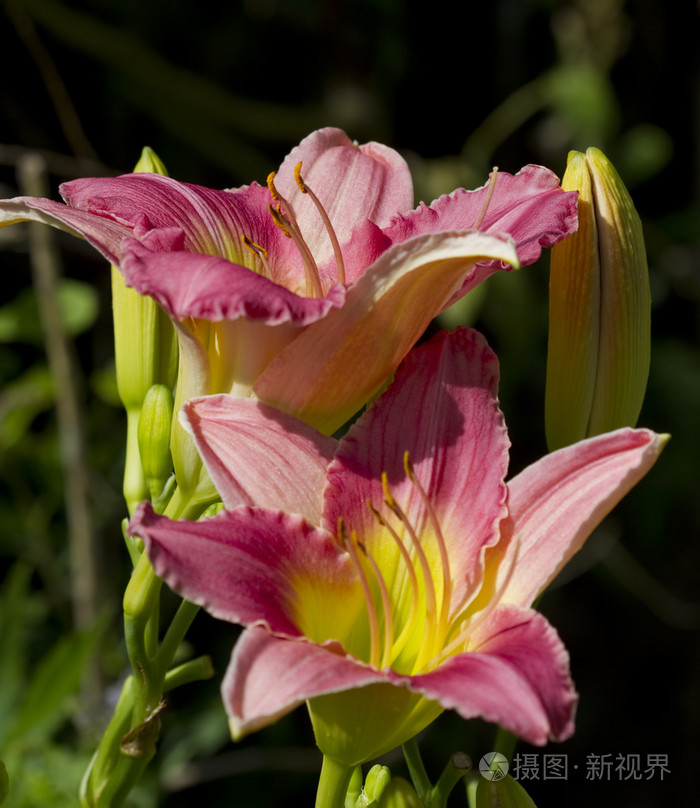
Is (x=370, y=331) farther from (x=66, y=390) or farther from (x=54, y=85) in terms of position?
(x=54, y=85)

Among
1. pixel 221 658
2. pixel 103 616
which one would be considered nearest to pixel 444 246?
pixel 103 616

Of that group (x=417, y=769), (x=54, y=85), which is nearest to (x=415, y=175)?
(x=54, y=85)

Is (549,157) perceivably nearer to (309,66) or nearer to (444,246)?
(309,66)

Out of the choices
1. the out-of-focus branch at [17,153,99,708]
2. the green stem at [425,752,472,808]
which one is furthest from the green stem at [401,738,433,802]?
the out-of-focus branch at [17,153,99,708]

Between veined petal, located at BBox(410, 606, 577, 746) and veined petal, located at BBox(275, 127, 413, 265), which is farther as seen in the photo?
veined petal, located at BBox(275, 127, 413, 265)

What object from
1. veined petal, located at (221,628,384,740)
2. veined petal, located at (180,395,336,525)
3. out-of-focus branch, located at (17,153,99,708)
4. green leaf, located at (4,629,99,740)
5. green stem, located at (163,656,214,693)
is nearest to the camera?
veined petal, located at (221,628,384,740)

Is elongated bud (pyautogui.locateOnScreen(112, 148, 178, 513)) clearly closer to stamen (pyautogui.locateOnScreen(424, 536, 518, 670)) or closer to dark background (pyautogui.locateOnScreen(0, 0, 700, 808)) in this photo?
stamen (pyautogui.locateOnScreen(424, 536, 518, 670))
